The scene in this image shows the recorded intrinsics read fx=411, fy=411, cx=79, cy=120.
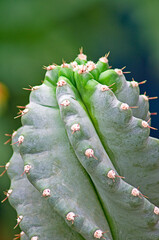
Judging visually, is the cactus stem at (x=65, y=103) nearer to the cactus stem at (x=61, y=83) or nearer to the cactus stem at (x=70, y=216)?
the cactus stem at (x=61, y=83)

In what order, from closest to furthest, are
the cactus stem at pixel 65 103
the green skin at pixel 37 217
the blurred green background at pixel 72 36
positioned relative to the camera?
the cactus stem at pixel 65 103
the green skin at pixel 37 217
the blurred green background at pixel 72 36

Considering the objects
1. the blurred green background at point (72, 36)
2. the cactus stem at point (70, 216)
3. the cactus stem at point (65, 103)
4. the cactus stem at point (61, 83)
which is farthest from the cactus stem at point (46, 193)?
the blurred green background at point (72, 36)

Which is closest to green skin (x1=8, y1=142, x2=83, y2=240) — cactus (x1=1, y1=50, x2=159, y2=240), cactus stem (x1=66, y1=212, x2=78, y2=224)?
cactus (x1=1, y1=50, x2=159, y2=240)

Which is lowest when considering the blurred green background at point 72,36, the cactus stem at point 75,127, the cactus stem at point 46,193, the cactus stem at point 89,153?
the cactus stem at point 46,193

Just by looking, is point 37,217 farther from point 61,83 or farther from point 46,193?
point 61,83

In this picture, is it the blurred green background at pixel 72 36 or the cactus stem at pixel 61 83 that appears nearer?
the cactus stem at pixel 61 83

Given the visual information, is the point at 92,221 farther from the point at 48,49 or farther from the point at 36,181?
the point at 48,49

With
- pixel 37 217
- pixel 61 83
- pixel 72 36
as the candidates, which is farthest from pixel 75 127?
pixel 72 36
